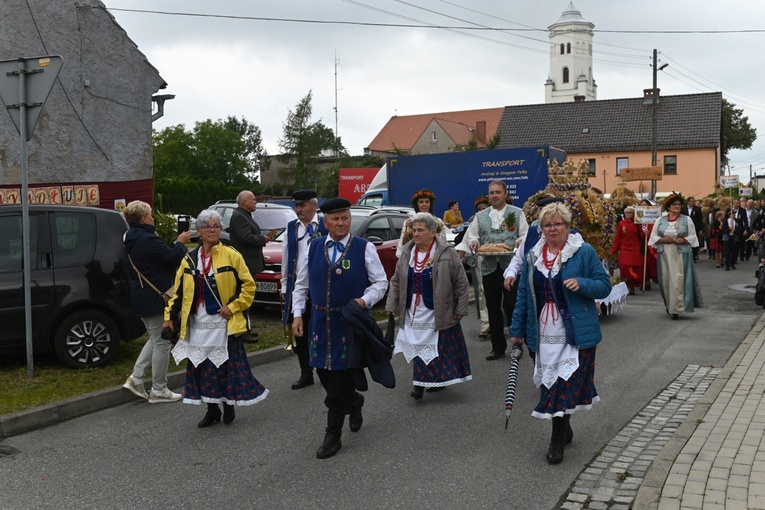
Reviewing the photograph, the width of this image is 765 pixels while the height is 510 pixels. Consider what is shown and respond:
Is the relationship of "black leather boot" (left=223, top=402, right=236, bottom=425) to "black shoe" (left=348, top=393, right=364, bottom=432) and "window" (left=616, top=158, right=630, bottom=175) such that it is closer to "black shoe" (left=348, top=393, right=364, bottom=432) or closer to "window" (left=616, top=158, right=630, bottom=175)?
Result: "black shoe" (left=348, top=393, right=364, bottom=432)

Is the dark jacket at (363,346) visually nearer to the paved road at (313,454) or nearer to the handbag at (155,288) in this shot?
the paved road at (313,454)

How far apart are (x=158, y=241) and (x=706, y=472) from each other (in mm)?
4883

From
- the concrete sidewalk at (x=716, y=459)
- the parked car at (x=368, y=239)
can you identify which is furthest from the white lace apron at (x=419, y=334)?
the parked car at (x=368, y=239)

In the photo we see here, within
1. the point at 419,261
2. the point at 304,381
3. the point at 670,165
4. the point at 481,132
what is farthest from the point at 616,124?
the point at 419,261

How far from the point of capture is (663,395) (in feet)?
25.5

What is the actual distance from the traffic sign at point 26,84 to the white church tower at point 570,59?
117 metres

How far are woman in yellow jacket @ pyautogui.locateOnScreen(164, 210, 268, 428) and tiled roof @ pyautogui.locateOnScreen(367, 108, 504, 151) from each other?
9119 centimetres

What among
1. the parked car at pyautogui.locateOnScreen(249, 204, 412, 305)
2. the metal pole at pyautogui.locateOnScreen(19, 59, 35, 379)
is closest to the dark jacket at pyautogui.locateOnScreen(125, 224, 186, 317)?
the metal pole at pyautogui.locateOnScreen(19, 59, 35, 379)

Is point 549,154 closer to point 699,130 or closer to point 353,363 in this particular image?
point 353,363

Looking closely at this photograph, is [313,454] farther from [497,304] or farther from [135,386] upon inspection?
[497,304]

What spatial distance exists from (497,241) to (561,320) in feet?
13.6

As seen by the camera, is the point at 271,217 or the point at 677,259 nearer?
the point at 677,259

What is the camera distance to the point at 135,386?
757cm

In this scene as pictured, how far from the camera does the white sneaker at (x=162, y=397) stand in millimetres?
7570
